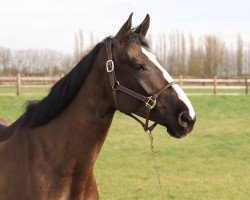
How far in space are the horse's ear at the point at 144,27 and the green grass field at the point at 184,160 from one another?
6047mm

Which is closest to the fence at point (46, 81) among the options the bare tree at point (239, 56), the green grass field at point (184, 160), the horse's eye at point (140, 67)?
the green grass field at point (184, 160)

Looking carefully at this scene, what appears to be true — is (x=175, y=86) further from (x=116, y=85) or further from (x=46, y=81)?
(x=46, y=81)

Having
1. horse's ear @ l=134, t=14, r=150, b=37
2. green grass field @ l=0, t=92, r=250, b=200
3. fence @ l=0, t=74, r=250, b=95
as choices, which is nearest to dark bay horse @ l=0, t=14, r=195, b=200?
horse's ear @ l=134, t=14, r=150, b=37

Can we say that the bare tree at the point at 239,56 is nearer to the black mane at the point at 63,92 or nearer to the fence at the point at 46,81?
the fence at the point at 46,81

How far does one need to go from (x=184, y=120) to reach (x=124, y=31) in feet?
2.71

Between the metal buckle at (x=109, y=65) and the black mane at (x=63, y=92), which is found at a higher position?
the metal buckle at (x=109, y=65)

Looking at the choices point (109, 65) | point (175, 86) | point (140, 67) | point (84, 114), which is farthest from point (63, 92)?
point (175, 86)

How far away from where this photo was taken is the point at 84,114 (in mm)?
3918

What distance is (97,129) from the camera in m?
3.88

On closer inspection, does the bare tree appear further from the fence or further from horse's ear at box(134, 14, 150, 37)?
horse's ear at box(134, 14, 150, 37)

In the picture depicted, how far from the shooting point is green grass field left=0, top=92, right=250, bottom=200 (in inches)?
402

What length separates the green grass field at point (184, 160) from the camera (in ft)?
33.5

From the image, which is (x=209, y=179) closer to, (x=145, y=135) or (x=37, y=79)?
(x=145, y=135)

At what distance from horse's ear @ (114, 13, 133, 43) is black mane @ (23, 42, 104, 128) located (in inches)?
8.7
